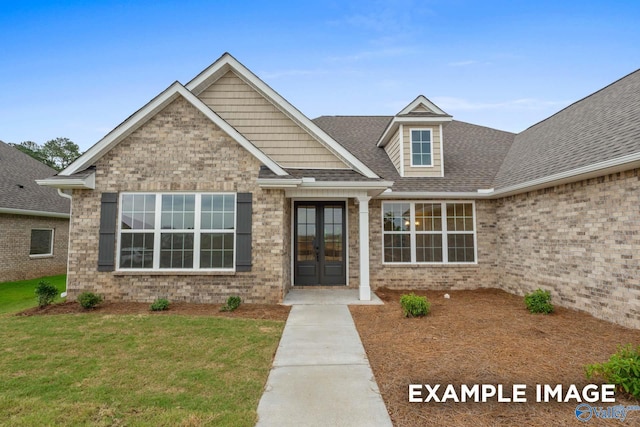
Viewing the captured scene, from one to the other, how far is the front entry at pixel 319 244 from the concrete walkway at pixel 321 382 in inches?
128

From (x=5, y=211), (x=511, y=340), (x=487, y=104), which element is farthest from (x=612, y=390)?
(x=487, y=104)

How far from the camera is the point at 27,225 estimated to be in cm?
1208

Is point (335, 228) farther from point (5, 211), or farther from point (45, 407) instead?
point (5, 211)

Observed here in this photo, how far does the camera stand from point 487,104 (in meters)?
19.1

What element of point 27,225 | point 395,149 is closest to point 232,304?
point 395,149

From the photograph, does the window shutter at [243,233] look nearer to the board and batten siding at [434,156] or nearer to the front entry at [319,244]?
the front entry at [319,244]

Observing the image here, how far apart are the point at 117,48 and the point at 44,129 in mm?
30163

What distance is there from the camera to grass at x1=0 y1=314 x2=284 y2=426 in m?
2.72

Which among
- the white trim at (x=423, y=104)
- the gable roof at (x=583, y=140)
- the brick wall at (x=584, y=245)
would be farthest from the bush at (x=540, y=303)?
the white trim at (x=423, y=104)

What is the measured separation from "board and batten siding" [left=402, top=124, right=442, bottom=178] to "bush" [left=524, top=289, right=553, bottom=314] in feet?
14.5

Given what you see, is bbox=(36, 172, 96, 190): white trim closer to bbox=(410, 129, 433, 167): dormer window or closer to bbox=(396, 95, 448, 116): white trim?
bbox=(396, 95, 448, 116): white trim

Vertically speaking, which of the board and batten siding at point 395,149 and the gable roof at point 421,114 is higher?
the gable roof at point 421,114

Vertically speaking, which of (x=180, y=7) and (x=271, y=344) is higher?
(x=180, y=7)

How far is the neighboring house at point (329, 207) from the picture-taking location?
614cm
